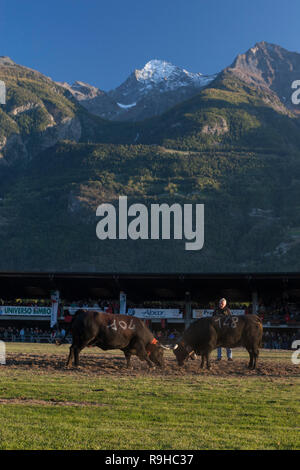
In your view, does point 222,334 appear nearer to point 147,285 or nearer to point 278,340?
point 278,340

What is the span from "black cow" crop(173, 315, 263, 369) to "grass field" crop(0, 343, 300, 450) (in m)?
1.30

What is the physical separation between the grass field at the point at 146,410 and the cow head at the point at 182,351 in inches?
61.1

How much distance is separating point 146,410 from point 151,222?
580ft

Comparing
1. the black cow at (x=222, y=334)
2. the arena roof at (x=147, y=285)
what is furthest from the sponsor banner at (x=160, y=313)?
the black cow at (x=222, y=334)

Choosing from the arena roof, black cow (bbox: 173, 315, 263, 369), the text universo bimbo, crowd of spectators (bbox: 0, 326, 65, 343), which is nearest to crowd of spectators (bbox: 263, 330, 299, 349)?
the arena roof

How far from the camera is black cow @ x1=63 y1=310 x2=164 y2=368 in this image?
1666cm

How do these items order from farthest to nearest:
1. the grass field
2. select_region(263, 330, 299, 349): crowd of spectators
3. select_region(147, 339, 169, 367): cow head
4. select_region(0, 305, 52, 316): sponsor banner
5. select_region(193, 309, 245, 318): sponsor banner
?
select_region(0, 305, 52, 316): sponsor banner, select_region(193, 309, 245, 318): sponsor banner, select_region(263, 330, 299, 349): crowd of spectators, select_region(147, 339, 169, 367): cow head, the grass field

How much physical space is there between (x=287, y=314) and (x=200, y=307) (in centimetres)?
840

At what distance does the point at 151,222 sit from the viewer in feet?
611

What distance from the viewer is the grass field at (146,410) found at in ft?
24.0

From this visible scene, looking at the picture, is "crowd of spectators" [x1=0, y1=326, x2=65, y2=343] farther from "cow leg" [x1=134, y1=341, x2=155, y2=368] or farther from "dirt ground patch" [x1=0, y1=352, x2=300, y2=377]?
"cow leg" [x1=134, y1=341, x2=155, y2=368]

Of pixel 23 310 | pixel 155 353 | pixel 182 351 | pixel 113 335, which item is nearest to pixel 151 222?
pixel 23 310

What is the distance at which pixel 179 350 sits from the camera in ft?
59.9

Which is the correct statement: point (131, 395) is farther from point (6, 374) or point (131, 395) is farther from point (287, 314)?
point (287, 314)
